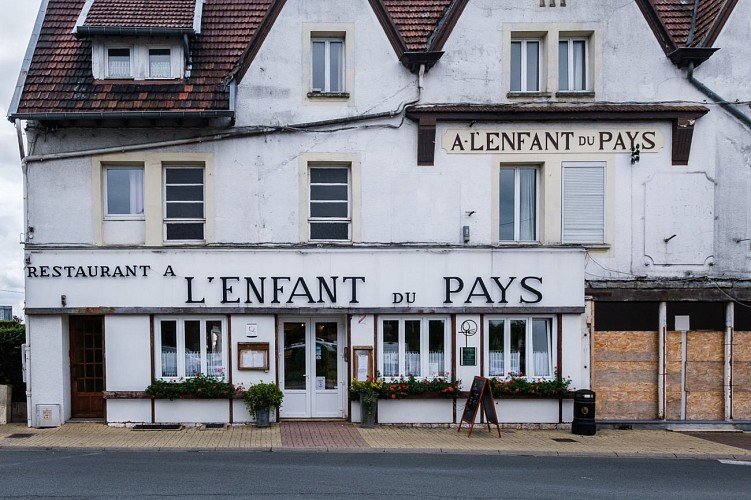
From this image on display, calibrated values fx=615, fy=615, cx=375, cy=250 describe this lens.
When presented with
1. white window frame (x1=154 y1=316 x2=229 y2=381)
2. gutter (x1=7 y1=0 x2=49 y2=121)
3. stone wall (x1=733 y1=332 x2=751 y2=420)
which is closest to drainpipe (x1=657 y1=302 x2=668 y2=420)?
stone wall (x1=733 y1=332 x2=751 y2=420)

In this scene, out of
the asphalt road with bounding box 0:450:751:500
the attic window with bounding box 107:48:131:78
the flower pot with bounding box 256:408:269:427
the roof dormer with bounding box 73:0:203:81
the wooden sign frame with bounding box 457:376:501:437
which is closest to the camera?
the asphalt road with bounding box 0:450:751:500

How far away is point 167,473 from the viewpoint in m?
9.12

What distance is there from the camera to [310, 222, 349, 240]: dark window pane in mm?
13367

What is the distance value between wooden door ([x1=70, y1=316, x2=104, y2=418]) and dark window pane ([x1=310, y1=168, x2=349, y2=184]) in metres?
5.54

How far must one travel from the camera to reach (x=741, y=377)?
1334 cm

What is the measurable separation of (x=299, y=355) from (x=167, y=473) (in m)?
4.67

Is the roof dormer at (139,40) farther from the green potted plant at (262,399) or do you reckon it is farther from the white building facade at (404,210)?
the green potted plant at (262,399)

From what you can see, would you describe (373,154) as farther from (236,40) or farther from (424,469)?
(424,469)

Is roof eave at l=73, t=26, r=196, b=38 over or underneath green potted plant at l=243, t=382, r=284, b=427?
over

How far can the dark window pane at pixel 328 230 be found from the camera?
1337cm

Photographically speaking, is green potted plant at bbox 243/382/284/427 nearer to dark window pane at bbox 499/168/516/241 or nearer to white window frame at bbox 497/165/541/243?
white window frame at bbox 497/165/541/243

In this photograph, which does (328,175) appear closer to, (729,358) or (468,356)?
(468,356)

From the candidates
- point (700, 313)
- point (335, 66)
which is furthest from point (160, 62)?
point (700, 313)

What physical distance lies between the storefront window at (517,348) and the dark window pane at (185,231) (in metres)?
6.56
